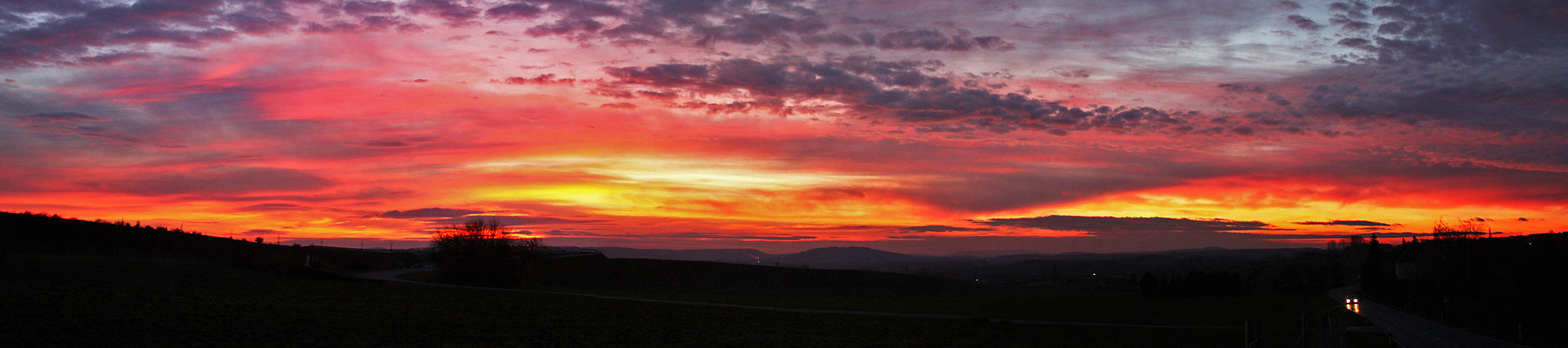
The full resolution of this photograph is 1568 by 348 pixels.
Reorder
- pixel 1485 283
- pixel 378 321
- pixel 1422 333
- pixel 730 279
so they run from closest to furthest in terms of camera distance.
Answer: pixel 378 321
pixel 1422 333
pixel 1485 283
pixel 730 279

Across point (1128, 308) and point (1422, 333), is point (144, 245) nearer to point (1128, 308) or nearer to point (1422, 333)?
point (1128, 308)

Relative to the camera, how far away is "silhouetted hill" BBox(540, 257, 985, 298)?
284 feet

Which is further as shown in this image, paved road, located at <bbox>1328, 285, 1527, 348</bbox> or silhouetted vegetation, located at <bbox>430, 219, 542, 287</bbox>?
silhouetted vegetation, located at <bbox>430, 219, 542, 287</bbox>

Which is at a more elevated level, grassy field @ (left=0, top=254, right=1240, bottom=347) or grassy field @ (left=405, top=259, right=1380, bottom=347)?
grassy field @ (left=0, top=254, right=1240, bottom=347)

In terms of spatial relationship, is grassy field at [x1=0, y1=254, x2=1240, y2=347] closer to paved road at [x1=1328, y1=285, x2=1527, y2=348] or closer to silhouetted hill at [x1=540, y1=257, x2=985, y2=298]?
paved road at [x1=1328, y1=285, x2=1527, y2=348]

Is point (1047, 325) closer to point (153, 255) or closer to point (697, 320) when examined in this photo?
point (697, 320)

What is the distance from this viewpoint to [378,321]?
2327 cm

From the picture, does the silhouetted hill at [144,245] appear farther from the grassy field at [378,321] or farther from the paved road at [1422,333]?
the paved road at [1422,333]

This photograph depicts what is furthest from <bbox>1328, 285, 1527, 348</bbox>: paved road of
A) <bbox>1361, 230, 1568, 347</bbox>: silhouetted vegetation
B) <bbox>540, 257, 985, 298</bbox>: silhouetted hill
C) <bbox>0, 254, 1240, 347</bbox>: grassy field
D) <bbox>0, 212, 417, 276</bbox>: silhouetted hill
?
<bbox>0, 212, 417, 276</bbox>: silhouetted hill

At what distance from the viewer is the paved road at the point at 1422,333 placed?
3819 cm

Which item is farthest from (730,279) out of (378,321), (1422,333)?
(378,321)

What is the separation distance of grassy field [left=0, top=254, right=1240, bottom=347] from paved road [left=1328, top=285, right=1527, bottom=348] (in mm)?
9710

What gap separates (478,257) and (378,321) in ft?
133

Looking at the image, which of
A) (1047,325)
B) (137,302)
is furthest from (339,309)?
(1047,325)
